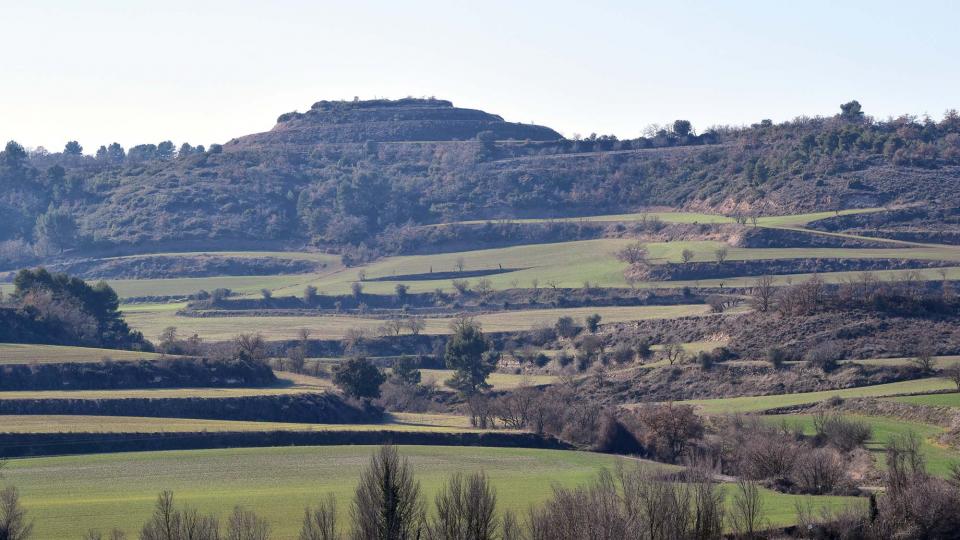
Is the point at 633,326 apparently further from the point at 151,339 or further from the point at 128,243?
the point at 128,243

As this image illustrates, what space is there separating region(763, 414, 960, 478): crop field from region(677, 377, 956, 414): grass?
→ 393 centimetres

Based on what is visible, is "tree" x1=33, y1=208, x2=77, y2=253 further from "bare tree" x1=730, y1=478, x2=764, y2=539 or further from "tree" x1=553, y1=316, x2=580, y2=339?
"bare tree" x1=730, y1=478, x2=764, y2=539

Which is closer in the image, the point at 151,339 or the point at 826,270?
the point at 151,339

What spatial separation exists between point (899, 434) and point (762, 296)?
40064 mm

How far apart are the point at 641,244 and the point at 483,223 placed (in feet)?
106

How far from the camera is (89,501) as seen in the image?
5988cm

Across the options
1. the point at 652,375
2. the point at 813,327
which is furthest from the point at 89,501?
the point at 813,327

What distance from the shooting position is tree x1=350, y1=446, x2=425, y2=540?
48938mm

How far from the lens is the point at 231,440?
78125mm

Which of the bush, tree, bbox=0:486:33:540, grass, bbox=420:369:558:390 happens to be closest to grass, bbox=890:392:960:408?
the bush

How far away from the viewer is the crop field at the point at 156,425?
76.8 m

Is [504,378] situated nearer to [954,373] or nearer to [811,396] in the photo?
[811,396]

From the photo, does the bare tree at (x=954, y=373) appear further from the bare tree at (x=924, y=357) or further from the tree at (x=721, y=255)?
the tree at (x=721, y=255)

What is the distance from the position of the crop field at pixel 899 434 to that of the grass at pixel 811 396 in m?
3.93
